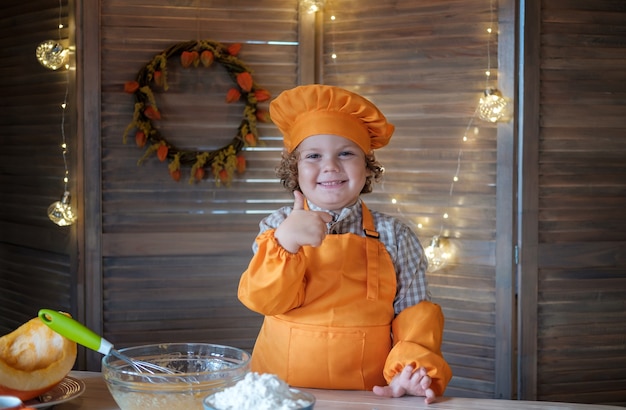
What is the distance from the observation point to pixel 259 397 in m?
1.03

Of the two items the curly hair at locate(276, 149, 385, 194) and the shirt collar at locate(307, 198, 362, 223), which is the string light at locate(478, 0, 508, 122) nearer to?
the curly hair at locate(276, 149, 385, 194)

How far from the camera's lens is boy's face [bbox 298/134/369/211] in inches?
68.3

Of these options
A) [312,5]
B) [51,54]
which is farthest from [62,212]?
[312,5]

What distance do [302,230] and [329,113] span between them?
35cm

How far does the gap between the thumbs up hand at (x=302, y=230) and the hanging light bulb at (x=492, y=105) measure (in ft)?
4.74

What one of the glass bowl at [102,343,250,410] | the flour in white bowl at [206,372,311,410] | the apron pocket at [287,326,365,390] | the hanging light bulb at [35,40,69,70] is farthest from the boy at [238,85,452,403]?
the hanging light bulb at [35,40,69,70]

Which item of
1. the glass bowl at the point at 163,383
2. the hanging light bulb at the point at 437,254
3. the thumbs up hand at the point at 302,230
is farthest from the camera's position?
the hanging light bulb at the point at 437,254

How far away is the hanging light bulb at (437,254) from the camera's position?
2.92 m

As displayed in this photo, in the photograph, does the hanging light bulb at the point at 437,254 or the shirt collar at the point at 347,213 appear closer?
the shirt collar at the point at 347,213

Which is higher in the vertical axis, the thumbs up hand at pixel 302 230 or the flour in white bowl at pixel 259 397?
the thumbs up hand at pixel 302 230

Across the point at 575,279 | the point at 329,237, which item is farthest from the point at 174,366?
the point at 575,279

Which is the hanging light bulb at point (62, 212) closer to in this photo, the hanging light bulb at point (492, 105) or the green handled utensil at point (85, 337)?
the hanging light bulb at point (492, 105)

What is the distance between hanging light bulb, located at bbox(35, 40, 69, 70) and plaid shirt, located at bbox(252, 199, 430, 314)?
1.51 meters

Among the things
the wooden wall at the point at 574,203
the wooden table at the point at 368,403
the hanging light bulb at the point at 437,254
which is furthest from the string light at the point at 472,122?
the wooden table at the point at 368,403
